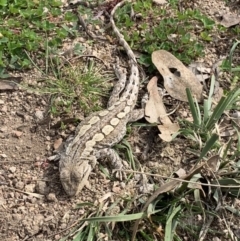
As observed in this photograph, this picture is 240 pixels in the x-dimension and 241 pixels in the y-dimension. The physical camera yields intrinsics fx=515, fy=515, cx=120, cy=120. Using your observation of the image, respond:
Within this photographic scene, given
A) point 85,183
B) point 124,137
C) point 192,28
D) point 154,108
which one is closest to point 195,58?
point 192,28

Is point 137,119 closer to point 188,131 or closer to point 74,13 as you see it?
point 188,131

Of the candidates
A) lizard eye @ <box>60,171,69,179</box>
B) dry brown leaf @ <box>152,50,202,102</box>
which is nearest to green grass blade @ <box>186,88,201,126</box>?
dry brown leaf @ <box>152,50,202,102</box>

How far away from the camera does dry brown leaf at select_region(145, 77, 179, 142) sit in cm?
504

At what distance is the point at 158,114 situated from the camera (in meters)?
5.24

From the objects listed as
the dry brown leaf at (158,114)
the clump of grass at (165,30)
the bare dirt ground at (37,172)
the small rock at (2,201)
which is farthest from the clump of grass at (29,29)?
the small rock at (2,201)

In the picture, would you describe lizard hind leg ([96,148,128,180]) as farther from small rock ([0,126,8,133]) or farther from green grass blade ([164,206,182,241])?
small rock ([0,126,8,133])

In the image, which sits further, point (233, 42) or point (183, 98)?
point (233, 42)

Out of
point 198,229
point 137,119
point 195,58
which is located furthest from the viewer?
point 195,58

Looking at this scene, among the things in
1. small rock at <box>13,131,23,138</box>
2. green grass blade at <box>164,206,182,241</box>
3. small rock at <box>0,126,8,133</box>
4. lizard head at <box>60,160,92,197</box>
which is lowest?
small rock at <box>0,126,8,133</box>

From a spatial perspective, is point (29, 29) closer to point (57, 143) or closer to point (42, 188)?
point (57, 143)

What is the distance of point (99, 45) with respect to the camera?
5.86 meters

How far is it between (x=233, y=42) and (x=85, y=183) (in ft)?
8.41

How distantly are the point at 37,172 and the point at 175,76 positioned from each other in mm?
1824

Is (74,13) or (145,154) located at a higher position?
(74,13)
